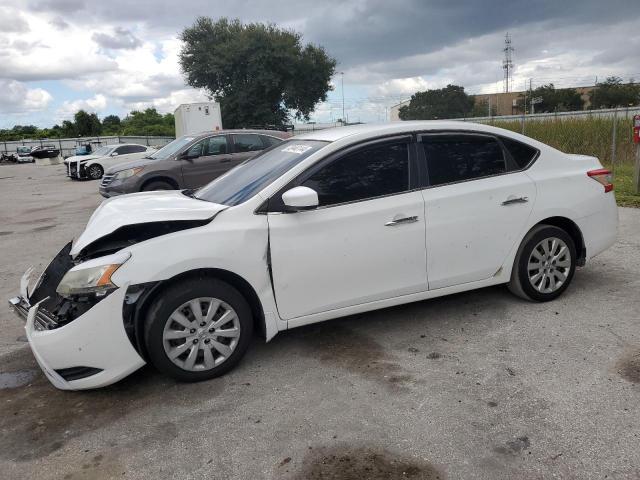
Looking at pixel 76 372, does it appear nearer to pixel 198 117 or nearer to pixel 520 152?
pixel 520 152

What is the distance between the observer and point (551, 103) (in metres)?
64.1

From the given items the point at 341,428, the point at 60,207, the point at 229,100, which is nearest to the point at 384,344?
the point at 341,428

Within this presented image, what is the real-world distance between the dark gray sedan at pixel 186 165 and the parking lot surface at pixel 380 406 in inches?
261

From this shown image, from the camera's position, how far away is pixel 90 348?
3309 millimetres

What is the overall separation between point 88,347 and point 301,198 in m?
1.63

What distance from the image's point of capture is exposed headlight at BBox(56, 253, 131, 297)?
3307mm

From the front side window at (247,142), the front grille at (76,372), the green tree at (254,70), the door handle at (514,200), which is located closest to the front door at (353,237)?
the door handle at (514,200)

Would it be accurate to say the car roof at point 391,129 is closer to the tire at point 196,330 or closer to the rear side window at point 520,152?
the rear side window at point 520,152

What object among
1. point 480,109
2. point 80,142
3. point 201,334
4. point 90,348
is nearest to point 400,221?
point 201,334

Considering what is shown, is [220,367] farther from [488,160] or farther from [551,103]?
[551,103]

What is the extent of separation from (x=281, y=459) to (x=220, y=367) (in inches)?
40.6

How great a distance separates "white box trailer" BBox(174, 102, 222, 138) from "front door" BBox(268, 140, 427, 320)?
25724mm

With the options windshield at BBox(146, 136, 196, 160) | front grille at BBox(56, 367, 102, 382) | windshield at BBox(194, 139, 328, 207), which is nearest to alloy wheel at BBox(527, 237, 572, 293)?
windshield at BBox(194, 139, 328, 207)

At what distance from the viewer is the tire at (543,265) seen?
180 inches
